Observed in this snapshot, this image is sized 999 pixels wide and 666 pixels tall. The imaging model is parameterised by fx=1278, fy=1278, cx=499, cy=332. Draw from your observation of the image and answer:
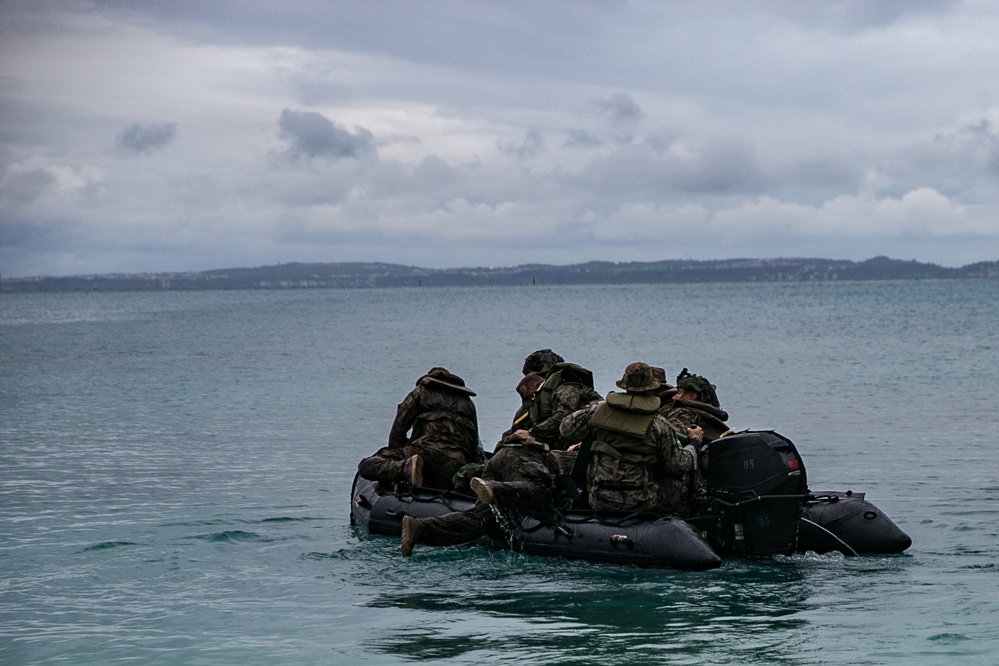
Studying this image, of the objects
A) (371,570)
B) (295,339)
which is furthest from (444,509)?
(295,339)

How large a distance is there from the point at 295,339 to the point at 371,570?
176ft

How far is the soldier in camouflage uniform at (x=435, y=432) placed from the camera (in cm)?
1333

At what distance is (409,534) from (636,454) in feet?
7.05

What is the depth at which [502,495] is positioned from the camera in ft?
37.8

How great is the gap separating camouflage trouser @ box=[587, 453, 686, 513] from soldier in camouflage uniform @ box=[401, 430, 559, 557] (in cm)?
48

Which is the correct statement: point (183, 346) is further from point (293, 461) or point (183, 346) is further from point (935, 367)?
point (293, 461)

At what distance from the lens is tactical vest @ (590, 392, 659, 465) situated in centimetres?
1127

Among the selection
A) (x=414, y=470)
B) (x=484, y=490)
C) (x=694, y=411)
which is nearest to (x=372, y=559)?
(x=414, y=470)

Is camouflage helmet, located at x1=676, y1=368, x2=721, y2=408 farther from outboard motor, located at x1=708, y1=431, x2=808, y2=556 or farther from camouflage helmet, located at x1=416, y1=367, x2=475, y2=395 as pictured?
camouflage helmet, located at x1=416, y1=367, x2=475, y2=395

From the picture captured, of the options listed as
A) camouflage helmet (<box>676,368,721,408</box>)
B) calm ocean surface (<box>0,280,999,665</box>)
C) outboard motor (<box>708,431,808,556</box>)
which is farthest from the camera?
camouflage helmet (<box>676,368,721,408</box>)

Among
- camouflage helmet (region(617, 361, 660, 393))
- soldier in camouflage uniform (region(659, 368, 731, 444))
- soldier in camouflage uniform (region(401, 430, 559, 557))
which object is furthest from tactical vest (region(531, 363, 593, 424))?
camouflage helmet (region(617, 361, 660, 393))

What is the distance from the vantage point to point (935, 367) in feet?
123

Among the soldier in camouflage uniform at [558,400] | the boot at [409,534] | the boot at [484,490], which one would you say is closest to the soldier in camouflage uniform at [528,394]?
the soldier in camouflage uniform at [558,400]

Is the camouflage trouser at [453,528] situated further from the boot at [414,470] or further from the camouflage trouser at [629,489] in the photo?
the boot at [414,470]
